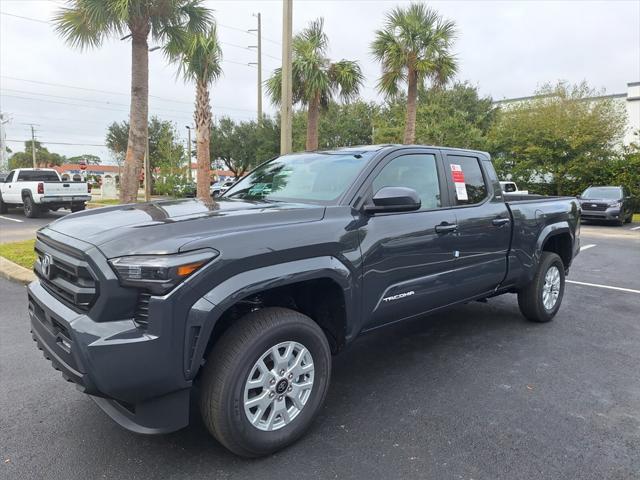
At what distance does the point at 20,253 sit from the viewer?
8.41 meters

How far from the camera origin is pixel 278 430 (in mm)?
2695

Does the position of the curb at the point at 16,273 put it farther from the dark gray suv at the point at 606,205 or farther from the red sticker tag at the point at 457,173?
the dark gray suv at the point at 606,205

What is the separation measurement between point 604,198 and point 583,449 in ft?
58.1

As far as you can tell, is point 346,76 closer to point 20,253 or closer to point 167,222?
point 20,253

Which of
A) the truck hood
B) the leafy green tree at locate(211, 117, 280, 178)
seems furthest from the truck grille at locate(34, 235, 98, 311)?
the leafy green tree at locate(211, 117, 280, 178)

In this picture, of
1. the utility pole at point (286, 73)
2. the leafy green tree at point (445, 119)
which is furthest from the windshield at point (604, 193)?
the utility pole at point (286, 73)

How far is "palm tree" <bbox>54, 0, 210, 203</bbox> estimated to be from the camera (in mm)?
9430

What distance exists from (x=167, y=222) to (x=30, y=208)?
16561 millimetres

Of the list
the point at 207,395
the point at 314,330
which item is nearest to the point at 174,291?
the point at 207,395

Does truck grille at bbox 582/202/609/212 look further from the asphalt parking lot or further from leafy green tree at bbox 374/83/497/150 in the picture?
the asphalt parking lot

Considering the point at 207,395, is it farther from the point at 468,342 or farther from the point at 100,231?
the point at 468,342

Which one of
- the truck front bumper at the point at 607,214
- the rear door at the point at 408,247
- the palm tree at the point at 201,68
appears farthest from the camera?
the truck front bumper at the point at 607,214

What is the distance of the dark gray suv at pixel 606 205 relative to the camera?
56.2 ft

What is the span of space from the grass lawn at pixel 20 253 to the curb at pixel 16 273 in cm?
11
